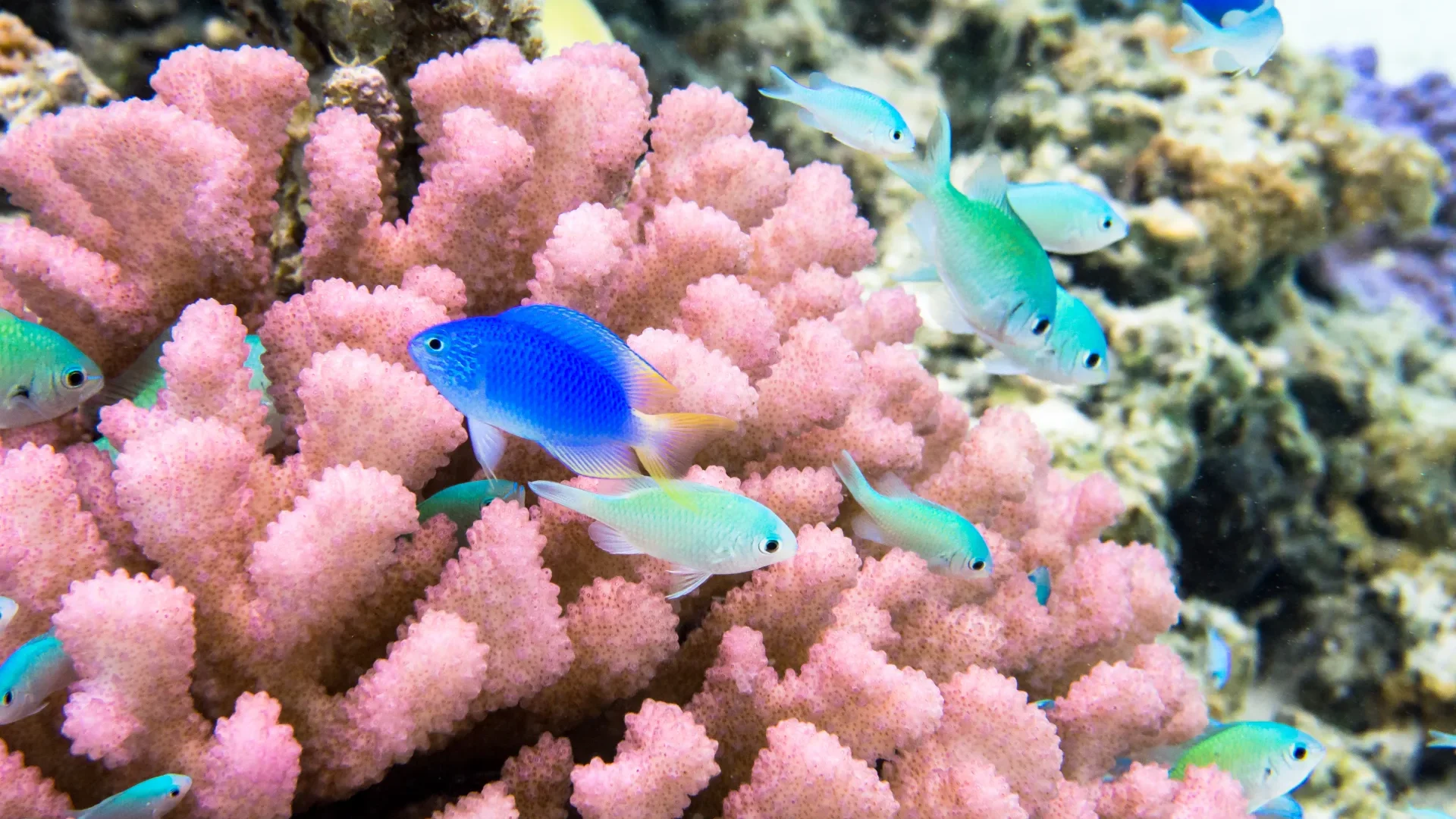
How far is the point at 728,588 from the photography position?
80.4 inches

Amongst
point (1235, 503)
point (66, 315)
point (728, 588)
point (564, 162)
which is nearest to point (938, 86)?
point (1235, 503)

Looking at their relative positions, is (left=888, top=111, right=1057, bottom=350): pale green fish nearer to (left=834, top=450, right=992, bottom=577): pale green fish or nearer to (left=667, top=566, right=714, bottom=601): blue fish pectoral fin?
(left=834, top=450, right=992, bottom=577): pale green fish

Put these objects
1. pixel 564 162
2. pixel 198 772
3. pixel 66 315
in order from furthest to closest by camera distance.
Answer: pixel 564 162 → pixel 66 315 → pixel 198 772

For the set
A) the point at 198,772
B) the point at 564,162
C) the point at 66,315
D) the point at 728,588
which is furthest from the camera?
the point at 564,162

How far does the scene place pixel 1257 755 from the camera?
2.54 m

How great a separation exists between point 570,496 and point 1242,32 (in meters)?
3.55

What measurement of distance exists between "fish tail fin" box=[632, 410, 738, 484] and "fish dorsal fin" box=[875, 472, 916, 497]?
0.90m

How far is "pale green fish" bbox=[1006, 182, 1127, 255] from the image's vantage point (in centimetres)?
339

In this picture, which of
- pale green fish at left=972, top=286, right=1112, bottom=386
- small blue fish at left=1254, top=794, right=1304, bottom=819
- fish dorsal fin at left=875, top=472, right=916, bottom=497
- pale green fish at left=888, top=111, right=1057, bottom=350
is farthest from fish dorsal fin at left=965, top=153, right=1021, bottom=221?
small blue fish at left=1254, top=794, right=1304, bottom=819

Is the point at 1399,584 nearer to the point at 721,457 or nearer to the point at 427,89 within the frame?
the point at 721,457

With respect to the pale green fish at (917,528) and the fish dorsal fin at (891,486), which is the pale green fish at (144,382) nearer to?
the pale green fish at (917,528)

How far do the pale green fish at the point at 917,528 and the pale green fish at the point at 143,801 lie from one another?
1.46 metres

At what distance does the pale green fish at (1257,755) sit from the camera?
2512 millimetres

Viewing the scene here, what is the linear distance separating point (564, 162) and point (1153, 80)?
490 cm
